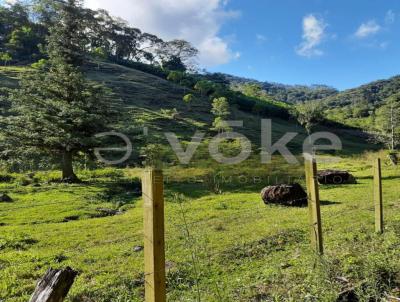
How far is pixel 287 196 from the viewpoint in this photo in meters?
15.6

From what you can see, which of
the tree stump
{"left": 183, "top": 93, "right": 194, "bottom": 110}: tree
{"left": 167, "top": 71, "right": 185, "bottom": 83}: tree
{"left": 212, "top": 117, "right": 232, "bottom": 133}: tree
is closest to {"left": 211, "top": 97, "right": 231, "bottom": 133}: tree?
{"left": 212, "top": 117, "right": 232, "bottom": 133}: tree

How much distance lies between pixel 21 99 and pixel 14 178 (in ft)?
15.6

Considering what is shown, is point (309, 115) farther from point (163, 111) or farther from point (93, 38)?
point (93, 38)

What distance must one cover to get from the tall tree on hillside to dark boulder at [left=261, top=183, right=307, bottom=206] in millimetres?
11951

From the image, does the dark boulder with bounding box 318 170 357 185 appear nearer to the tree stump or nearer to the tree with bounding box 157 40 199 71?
the tree stump

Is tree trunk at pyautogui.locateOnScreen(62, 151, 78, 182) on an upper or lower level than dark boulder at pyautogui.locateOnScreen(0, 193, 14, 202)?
upper

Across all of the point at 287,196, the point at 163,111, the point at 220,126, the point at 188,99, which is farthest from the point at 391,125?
the point at 287,196

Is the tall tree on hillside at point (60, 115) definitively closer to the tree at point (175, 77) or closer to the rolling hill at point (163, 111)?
the rolling hill at point (163, 111)

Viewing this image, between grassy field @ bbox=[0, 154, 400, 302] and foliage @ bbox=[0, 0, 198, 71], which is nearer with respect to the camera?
grassy field @ bbox=[0, 154, 400, 302]

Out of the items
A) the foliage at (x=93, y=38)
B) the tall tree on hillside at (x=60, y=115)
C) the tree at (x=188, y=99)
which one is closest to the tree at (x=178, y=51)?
the foliage at (x=93, y=38)

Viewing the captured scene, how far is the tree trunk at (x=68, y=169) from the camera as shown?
2325 cm

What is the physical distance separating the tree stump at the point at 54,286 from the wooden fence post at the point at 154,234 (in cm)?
76

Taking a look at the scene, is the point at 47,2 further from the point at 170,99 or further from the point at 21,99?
the point at 21,99

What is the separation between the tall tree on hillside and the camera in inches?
894
